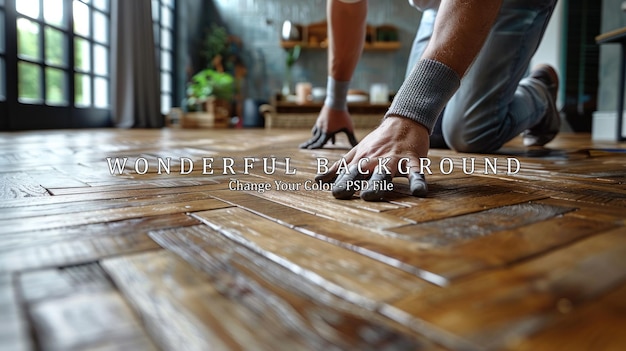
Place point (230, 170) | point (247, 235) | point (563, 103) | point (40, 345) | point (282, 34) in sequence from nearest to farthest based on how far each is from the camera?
point (40, 345) < point (247, 235) < point (230, 170) < point (563, 103) < point (282, 34)

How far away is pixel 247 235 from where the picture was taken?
1.09 ft

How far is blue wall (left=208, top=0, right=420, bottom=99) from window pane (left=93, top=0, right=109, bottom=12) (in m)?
1.84

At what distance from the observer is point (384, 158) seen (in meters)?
0.52

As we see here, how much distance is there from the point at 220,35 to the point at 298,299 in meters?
4.77

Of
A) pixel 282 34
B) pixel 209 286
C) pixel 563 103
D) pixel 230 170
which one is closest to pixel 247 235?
pixel 209 286

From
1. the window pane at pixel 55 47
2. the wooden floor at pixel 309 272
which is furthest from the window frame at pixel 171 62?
the wooden floor at pixel 309 272

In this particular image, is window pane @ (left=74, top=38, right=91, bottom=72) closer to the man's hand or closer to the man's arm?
the man's arm

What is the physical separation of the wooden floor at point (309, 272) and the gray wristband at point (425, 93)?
4.9 inches

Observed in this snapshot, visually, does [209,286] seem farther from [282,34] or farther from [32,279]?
[282,34]

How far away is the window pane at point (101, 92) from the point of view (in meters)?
3.14

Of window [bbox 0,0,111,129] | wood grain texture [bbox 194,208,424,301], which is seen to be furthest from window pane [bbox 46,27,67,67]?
wood grain texture [bbox 194,208,424,301]

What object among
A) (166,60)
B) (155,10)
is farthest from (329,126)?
(166,60)

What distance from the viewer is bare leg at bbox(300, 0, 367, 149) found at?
116 cm

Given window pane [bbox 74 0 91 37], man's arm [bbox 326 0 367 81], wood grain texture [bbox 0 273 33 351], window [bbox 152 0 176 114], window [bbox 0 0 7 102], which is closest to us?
wood grain texture [bbox 0 273 33 351]
